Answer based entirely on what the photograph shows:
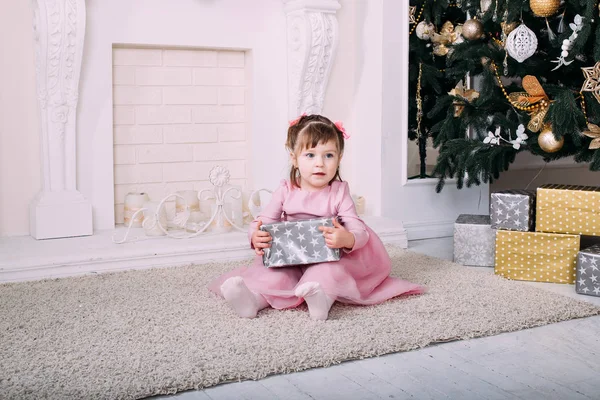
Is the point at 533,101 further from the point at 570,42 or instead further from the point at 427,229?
the point at 427,229

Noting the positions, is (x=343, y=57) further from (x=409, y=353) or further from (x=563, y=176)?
(x=563, y=176)

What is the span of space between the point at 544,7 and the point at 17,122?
2.06 m

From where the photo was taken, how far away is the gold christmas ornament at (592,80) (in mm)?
2529

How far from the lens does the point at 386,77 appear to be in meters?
3.37

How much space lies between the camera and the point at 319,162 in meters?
2.22

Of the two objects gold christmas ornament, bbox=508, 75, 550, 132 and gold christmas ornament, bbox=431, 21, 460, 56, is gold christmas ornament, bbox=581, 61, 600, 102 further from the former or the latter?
gold christmas ornament, bbox=431, 21, 460, 56

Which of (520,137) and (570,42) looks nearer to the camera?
(570,42)

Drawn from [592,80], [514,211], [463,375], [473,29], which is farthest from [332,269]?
[473,29]

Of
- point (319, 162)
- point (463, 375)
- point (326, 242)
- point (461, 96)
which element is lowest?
point (463, 375)

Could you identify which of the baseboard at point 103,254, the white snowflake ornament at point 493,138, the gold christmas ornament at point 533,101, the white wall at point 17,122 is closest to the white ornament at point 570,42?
the gold christmas ornament at point 533,101

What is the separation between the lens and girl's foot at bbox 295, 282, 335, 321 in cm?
194

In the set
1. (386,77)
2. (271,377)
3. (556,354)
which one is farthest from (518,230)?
(271,377)

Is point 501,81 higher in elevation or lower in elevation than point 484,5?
lower

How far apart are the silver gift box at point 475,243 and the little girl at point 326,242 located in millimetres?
579
